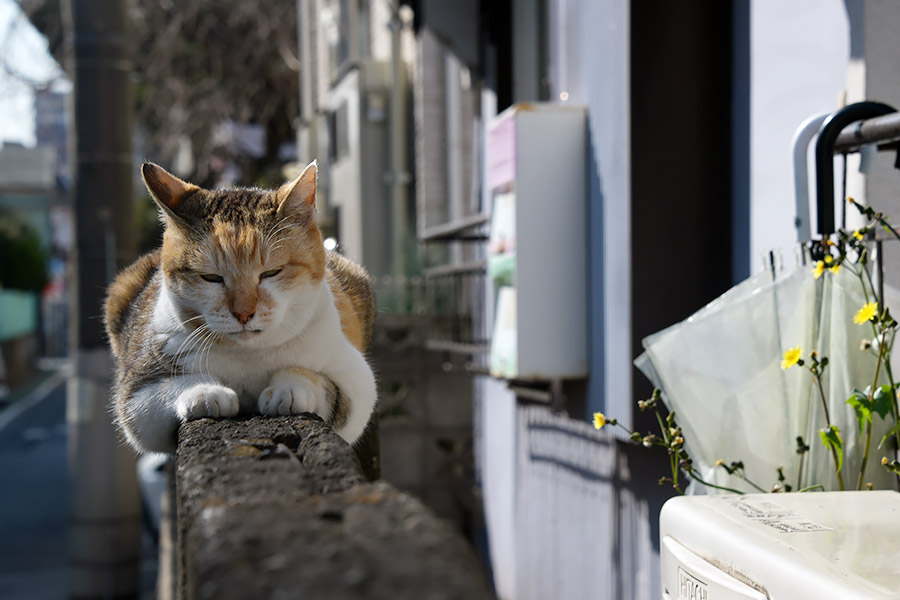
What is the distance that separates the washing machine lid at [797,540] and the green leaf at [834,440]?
16 cm

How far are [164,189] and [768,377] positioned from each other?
1487 millimetres

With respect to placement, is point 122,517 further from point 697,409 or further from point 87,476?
point 697,409

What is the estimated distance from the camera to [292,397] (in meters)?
1.85

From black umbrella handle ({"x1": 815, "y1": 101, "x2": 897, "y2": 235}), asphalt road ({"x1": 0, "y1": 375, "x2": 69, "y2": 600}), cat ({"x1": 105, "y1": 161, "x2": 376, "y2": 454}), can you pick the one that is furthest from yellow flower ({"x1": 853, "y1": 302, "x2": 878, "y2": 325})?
asphalt road ({"x1": 0, "y1": 375, "x2": 69, "y2": 600})

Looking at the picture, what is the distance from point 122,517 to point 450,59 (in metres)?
4.66

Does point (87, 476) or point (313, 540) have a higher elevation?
point (313, 540)

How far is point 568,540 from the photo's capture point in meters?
5.71

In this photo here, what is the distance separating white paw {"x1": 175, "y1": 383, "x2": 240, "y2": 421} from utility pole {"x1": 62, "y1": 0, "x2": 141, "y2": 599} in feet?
17.6

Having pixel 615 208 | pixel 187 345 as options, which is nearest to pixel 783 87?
pixel 615 208

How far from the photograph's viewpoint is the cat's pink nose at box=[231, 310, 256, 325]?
2.01 meters

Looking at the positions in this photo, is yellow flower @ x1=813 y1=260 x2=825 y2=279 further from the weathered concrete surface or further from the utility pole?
the utility pole

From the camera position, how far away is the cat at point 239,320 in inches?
79.7

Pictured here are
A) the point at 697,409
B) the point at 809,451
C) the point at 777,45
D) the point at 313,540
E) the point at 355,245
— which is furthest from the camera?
the point at 355,245

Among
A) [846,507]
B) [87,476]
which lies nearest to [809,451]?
[846,507]
